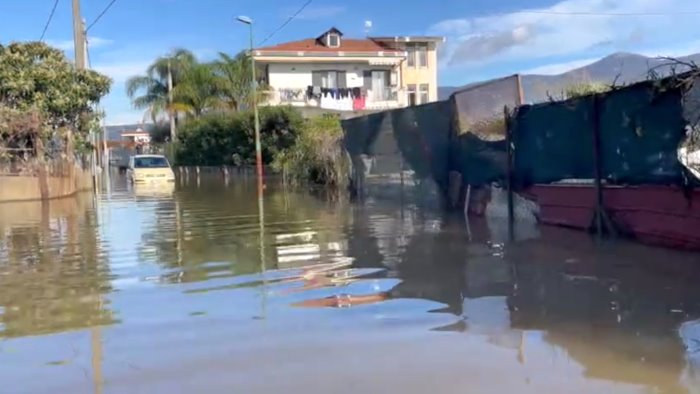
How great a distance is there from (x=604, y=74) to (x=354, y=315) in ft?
32.5

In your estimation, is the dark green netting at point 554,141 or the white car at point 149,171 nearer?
the dark green netting at point 554,141

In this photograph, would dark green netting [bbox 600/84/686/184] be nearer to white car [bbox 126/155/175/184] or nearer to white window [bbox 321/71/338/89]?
white car [bbox 126/155/175/184]

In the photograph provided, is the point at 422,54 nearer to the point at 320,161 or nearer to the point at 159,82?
the point at 159,82

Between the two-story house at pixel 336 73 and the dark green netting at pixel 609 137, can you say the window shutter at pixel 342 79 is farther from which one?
the dark green netting at pixel 609 137

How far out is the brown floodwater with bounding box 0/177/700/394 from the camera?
5426mm

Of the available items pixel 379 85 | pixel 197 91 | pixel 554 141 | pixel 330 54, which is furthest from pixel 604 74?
pixel 197 91

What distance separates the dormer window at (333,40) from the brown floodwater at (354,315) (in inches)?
1746

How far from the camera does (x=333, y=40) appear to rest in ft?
186

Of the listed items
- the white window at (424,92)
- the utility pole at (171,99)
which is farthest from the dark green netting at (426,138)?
the utility pole at (171,99)

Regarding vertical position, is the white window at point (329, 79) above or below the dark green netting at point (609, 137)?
above

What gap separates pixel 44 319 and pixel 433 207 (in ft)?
32.8

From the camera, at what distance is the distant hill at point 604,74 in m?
9.59

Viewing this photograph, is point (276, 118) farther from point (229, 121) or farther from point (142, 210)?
point (142, 210)

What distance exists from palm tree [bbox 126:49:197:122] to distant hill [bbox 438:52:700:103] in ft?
153
